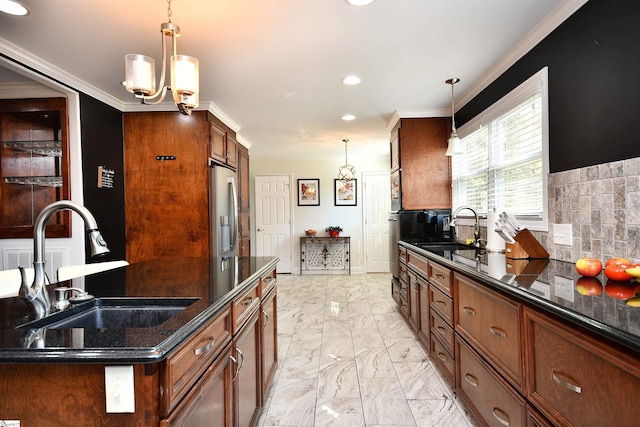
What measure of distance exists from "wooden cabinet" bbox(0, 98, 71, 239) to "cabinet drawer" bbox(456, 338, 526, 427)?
339 centimetres

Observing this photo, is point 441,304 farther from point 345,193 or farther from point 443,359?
point 345,193

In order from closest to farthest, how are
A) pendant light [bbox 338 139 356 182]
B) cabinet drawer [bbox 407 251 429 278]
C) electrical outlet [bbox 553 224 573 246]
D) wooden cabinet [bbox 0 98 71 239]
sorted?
electrical outlet [bbox 553 224 573 246] → cabinet drawer [bbox 407 251 429 278] → wooden cabinet [bbox 0 98 71 239] → pendant light [bbox 338 139 356 182]

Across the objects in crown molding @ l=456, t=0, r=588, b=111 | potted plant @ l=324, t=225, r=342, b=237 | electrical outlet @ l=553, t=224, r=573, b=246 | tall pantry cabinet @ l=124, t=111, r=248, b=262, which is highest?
crown molding @ l=456, t=0, r=588, b=111

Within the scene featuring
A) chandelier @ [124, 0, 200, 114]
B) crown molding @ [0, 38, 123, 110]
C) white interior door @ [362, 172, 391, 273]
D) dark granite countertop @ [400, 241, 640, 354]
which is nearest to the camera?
dark granite countertop @ [400, 241, 640, 354]

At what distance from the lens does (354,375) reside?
2.64m

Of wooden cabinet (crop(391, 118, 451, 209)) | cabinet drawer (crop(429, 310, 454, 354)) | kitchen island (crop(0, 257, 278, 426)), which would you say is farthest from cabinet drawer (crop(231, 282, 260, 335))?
wooden cabinet (crop(391, 118, 451, 209))

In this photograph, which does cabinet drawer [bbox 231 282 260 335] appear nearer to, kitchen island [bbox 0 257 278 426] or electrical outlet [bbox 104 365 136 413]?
kitchen island [bbox 0 257 278 426]

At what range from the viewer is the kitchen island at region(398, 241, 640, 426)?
942 millimetres

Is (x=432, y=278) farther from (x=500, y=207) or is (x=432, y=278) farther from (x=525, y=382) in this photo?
(x=525, y=382)

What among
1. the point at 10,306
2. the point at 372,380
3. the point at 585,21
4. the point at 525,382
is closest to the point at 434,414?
the point at 372,380

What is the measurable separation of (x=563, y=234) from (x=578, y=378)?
4.03 feet

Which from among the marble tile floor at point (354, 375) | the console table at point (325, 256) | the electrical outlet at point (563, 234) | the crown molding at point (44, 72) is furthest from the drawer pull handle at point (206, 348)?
the console table at point (325, 256)

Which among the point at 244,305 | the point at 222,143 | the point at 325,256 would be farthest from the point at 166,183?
the point at 325,256

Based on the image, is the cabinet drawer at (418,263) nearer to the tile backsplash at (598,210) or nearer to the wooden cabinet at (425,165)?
the wooden cabinet at (425,165)
